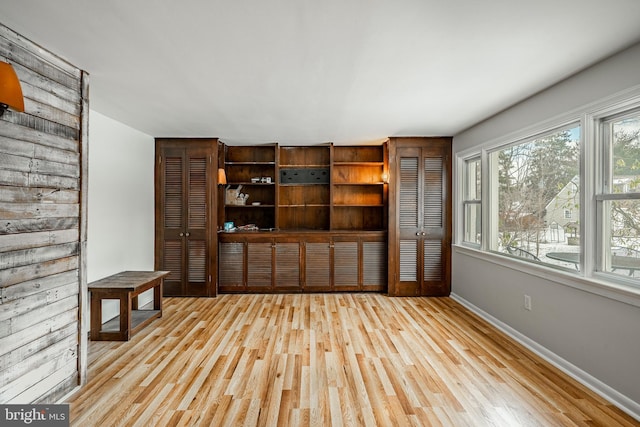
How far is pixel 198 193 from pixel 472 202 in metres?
4.00

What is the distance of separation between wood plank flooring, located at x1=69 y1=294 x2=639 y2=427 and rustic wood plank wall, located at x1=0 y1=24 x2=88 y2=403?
0.37 m

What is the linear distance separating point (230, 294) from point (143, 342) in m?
1.90

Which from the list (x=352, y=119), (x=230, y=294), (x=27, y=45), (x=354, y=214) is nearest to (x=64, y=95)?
(x=27, y=45)

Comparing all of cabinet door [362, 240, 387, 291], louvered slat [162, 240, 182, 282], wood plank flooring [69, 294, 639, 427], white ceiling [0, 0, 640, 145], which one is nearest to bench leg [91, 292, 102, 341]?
wood plank flooring [69, 294, 639, 427]

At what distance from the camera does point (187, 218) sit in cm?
502

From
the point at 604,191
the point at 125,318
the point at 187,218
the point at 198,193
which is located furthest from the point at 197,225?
the point at 604,191

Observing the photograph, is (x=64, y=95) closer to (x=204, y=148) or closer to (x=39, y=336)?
(x=39, y=336)

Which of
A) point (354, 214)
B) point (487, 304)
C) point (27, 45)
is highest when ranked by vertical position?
point (27, 45)

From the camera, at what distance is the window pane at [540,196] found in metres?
2.86

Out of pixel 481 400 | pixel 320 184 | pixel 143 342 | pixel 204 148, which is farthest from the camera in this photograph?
pixel 320 184

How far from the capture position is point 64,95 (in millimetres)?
2393

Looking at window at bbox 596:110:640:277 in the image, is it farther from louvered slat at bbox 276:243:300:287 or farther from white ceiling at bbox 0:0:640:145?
louvered slat at bbox 276:243:300:287

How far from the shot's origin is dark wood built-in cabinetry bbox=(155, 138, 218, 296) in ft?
16.4

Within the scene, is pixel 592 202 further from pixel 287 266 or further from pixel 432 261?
pixel 287 266
